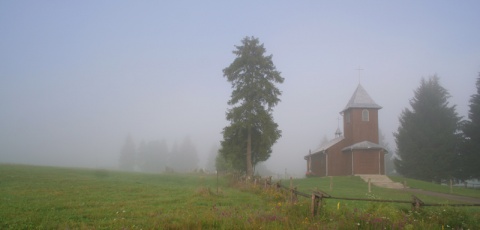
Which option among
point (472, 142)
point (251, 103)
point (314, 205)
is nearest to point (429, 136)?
point (472, 142)

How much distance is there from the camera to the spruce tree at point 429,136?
141ft

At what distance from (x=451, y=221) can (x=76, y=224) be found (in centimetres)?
1055

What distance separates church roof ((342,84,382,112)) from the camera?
44844 millimetres

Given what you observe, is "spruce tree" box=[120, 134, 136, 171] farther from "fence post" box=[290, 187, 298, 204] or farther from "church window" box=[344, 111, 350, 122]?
"fence post" box=[290, 187, 298, 204]

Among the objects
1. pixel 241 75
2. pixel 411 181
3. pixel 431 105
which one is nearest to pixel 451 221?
pixel 241 75

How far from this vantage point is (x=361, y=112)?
1767 inches

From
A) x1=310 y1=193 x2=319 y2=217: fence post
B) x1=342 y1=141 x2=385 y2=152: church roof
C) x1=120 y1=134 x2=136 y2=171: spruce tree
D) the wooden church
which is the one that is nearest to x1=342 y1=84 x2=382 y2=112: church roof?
the wooden church

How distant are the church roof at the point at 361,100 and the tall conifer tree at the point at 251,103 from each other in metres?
16.5

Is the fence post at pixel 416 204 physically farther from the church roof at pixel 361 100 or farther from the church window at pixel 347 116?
the church window at pixel 347 116

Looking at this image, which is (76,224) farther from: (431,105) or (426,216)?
(431,105)

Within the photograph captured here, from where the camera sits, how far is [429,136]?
145 feet

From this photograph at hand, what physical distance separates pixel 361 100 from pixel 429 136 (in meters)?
9.56

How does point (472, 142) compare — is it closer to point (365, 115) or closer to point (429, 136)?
point (429, 136)

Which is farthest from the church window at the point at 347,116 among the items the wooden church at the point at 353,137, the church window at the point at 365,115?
the church window at the point at 365,115
